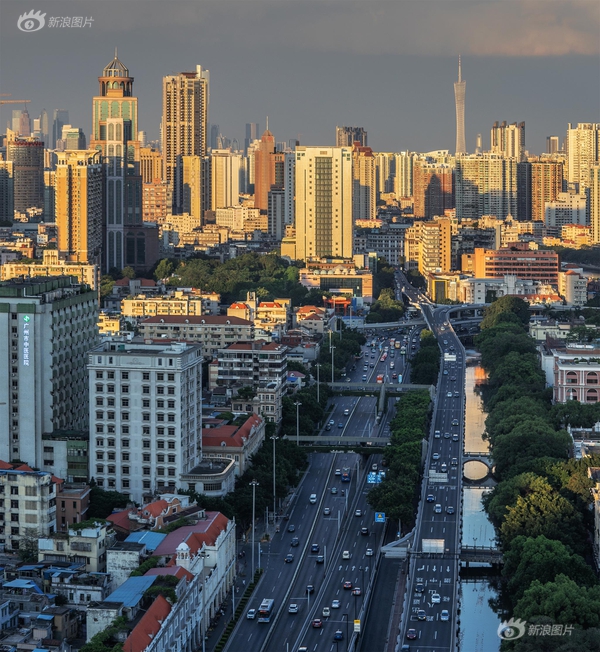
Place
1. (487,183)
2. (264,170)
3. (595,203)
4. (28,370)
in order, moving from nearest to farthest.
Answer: (28,370), (595,203), (487,183), (264,170)

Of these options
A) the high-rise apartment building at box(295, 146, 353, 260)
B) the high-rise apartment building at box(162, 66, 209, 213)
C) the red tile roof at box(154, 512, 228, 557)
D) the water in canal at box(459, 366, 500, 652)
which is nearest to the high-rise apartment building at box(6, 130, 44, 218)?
the high-rise apartment building at box(162, 66, 209, 213)

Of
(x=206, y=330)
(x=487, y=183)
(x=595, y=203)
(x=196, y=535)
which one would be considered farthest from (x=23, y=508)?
(x=487, y=183)

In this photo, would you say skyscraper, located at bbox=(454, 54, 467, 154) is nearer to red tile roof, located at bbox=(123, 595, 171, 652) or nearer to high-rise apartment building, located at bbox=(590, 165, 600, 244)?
high-rise apartment building, located at bbox=(590, 165, 600, 244)

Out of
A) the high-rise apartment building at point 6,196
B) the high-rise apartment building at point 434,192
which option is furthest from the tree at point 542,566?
the high-rise apartment building at point 434,192

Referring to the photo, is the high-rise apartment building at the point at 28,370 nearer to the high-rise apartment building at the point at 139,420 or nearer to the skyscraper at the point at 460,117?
the high-rise apartment building at the point at 139,420

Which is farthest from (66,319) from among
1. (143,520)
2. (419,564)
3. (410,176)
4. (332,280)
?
(410,176)

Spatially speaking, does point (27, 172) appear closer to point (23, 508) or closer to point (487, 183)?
point (487, 183)

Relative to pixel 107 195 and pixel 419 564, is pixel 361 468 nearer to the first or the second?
pixel 419 564
